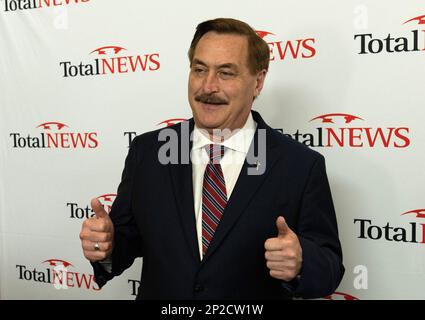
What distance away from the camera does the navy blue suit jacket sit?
3.77 feet

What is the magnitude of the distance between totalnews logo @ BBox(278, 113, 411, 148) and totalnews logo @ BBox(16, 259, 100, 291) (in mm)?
1248

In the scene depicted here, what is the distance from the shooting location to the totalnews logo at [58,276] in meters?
2.12

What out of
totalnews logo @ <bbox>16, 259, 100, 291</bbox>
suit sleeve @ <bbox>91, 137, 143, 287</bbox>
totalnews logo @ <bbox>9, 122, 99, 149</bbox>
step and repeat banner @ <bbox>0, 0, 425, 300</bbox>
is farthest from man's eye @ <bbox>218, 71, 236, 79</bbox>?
totalnews logo @ <bbox>16, 259, 100, 291</bbox>

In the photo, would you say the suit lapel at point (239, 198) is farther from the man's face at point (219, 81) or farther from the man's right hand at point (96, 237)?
the man's right hand at point (96, 237)

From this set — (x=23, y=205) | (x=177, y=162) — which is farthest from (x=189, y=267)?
(x=23, y=205)

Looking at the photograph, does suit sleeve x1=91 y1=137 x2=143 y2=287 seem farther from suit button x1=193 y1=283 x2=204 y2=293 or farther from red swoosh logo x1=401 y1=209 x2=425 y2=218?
red swoosh logo x1=401 y1=209 x2=425 y2=218

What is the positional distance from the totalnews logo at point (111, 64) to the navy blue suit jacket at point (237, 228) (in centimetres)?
73

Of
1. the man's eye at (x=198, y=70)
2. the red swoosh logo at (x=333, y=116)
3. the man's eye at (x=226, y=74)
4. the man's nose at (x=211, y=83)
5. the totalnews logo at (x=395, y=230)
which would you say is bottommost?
the totalnews logo at (x=395, y=230)

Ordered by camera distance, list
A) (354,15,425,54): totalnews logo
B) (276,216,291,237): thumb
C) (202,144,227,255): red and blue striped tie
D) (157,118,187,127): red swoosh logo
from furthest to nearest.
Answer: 1. (157,118,187,127): red swoosh logo
2. (354,15,425,54): totalnews logo
3. (202,144,227,255): red and blue striped tie
4. (276,216,291,237): thumb

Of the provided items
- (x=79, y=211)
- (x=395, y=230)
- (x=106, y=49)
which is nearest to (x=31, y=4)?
(x=106, y=49)

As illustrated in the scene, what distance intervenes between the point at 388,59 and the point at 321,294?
0.88m

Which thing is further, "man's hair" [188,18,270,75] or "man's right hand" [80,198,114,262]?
"man's hair" [188,18,270,75]

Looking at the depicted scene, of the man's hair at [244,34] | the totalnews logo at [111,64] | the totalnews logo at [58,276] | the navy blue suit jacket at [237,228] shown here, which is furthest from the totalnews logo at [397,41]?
the totalnews logo at [58,276]

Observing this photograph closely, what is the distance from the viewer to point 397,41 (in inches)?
58.9
